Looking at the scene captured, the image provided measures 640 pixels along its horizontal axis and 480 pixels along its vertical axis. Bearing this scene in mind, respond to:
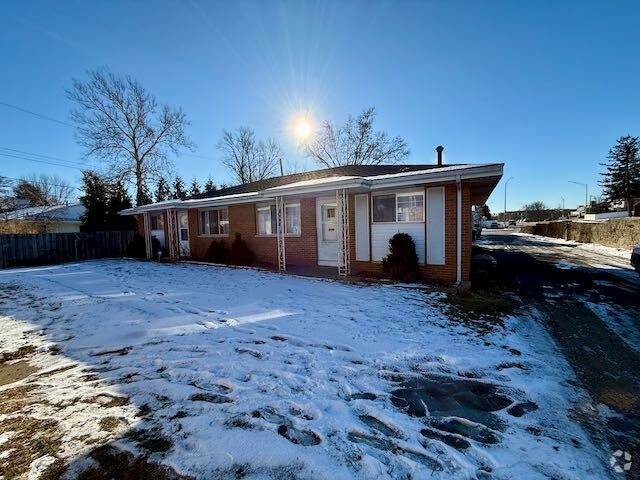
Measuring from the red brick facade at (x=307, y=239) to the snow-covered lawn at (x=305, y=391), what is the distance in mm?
2562

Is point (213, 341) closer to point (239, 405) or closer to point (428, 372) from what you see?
point (239, 405)

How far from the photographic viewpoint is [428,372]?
3506 mm

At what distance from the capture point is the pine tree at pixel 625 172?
4025 centimetres

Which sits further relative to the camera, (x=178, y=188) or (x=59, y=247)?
(x=178, y=188)

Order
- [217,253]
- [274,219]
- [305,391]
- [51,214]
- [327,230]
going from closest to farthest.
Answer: [305,391] < [327,230] < [274,219] < [217,253] < [51,214]

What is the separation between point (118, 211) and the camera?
2017 centimetres

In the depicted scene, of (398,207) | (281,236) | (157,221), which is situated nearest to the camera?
(398,207)

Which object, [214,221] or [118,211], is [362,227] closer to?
[214,221]

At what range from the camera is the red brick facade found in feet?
26.0

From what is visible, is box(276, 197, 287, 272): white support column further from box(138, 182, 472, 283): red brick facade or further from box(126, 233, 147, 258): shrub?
box(126, 233, 147, 258): shrub

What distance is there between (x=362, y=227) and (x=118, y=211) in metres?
18.0

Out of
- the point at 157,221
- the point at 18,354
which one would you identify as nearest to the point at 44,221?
the point at 157,221

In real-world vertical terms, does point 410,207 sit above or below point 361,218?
above

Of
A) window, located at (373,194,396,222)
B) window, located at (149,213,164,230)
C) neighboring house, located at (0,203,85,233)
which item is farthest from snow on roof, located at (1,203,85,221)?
window, located at (373,194,396,222)
